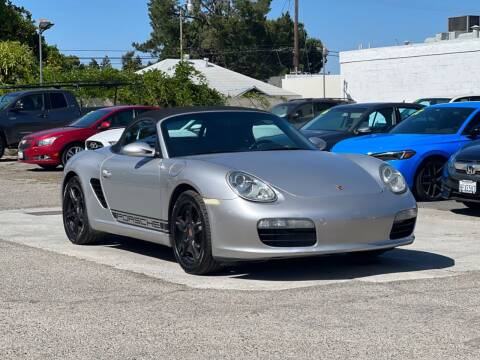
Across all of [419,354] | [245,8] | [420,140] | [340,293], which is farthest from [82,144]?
[245,8]

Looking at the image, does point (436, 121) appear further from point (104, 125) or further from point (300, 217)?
point (104, 125)

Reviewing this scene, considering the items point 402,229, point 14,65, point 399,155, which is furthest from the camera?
point 14,65

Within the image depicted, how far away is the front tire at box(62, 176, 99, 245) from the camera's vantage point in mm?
9539

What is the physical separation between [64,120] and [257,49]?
58.9 meters

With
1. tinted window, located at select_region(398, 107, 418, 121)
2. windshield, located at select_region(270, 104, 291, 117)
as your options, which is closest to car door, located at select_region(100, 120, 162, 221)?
tinted window, located at select_region(398, 107, 418, 121)

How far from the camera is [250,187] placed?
7.32 metres

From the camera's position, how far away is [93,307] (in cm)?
654

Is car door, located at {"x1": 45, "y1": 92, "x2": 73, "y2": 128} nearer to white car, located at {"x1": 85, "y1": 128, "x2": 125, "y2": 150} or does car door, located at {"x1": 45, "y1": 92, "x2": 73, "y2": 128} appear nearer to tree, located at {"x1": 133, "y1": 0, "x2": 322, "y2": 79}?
white car, located at {"x1": 85, "y1": 128, "x2": 125, "y2": 150}

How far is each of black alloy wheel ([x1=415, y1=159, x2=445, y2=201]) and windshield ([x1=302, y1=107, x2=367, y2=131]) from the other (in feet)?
9.52

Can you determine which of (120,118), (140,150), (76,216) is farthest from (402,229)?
(120,118)

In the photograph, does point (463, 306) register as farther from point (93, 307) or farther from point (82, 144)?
point (82, 144)

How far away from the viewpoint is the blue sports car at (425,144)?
45.3 ft

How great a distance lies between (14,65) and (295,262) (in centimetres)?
3052

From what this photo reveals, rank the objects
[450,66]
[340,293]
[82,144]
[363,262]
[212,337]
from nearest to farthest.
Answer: [212,337]
[340,293]
[363,262]
[82,144]
[450,66]
